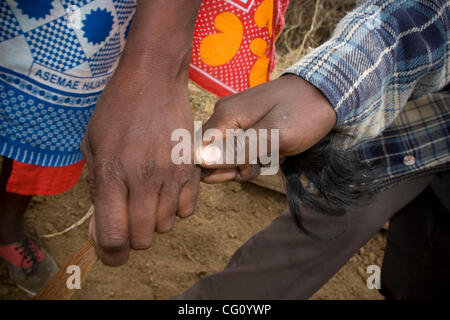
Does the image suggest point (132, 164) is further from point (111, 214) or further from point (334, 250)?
point (334, 250)

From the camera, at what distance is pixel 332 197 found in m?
1.03

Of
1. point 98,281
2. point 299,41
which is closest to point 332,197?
point 98,281

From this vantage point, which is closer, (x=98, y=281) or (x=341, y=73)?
(x=341, y=73)

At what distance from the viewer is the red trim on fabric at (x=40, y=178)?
3.97 feet

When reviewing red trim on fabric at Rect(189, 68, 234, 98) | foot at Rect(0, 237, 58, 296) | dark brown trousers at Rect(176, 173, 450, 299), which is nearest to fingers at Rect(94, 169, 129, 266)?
red trim on fabric at Rect(189, 68, 234, 98)

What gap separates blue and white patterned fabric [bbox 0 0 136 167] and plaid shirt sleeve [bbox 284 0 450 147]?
46cm

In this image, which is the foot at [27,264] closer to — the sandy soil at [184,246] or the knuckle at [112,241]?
the sandy soil at [184,246]

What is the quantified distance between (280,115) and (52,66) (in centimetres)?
56

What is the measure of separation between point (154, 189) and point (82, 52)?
44 centimetres

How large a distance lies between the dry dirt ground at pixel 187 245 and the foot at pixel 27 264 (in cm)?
7

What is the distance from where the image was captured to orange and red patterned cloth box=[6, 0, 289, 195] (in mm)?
1049

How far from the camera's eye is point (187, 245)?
1.96 m

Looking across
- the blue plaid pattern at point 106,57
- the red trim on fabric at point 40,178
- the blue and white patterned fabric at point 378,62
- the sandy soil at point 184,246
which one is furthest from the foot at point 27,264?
the blue and white patterned fabric at point 378,62

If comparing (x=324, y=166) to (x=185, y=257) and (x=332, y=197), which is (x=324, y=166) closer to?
(x=332, y=197)
